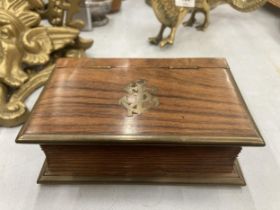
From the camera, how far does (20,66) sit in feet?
3.10

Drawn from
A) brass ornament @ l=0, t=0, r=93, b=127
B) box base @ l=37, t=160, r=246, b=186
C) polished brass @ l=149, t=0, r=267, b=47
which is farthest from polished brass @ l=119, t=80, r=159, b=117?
polished brass @ l=149, t=0, r=267, b=47

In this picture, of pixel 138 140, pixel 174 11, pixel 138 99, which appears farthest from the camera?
pixel 174 11

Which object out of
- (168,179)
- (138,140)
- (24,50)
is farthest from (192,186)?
(24,50)

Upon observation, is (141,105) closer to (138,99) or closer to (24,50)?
(138,99)

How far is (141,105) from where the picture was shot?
66 centimetres

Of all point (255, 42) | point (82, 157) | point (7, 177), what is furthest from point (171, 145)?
point (255, 42)

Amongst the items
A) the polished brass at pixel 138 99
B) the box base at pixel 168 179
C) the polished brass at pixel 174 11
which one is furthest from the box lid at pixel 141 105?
the polished brass at pixel 174 11

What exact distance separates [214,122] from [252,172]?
0.79 ft

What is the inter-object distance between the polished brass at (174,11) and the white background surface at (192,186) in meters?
0.06

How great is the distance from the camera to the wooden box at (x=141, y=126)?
1.91ft

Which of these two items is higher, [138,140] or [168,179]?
[138,140]

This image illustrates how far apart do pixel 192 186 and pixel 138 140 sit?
227 mm

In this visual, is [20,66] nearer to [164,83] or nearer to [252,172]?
[164,83]

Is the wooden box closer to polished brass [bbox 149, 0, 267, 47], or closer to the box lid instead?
the box lid
